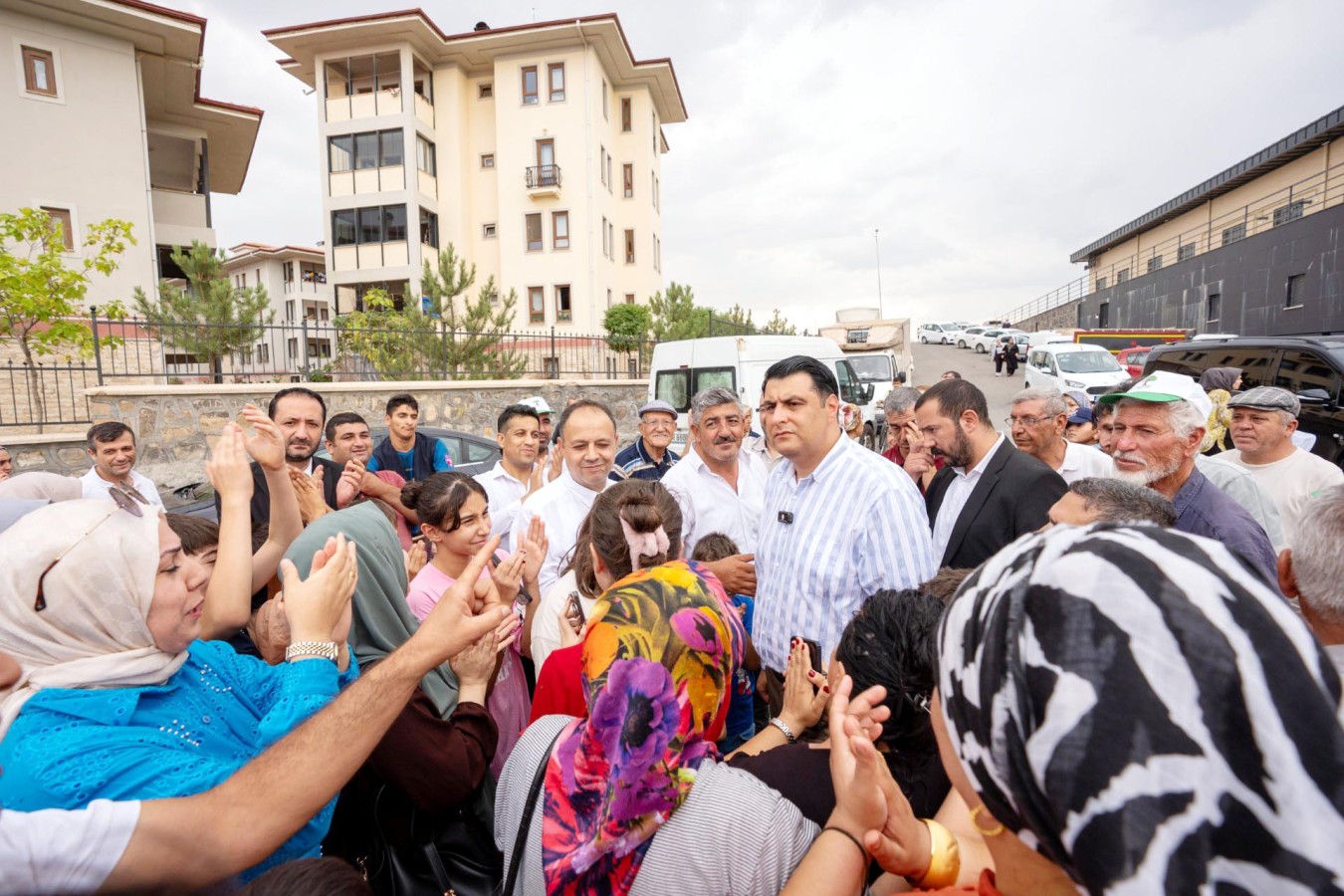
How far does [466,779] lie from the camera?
1946 mm

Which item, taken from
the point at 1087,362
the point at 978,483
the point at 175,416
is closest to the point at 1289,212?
the point at 1087,362

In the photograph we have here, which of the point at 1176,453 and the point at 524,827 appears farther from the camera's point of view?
the point at 1176,453

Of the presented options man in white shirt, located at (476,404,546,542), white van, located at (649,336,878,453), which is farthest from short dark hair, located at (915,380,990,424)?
white van, located at (649,336,878,453)

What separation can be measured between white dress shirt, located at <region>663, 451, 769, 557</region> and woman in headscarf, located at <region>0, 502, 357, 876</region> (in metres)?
2.77

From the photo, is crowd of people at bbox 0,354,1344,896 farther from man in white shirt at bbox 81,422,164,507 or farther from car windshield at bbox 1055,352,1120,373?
car windshield at bbox 1055,352,1120,373

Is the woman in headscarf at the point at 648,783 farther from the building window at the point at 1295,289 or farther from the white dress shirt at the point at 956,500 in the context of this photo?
the building window at the point at 1295,289

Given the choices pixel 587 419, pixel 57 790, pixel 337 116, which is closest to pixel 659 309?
pixel 337 116

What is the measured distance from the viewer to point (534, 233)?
93.7ft

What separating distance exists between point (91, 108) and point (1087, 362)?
28.8 meters

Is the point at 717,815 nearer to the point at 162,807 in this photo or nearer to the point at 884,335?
the point at 162,807

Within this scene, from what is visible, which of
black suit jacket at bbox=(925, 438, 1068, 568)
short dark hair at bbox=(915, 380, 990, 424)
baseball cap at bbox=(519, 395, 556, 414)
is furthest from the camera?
baseball cap at bbox=(519, 395, 556, 414)

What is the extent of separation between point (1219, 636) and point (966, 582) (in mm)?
286

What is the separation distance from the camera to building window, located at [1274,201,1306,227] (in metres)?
21.7

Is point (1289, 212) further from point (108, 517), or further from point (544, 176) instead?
point (108, 517)
